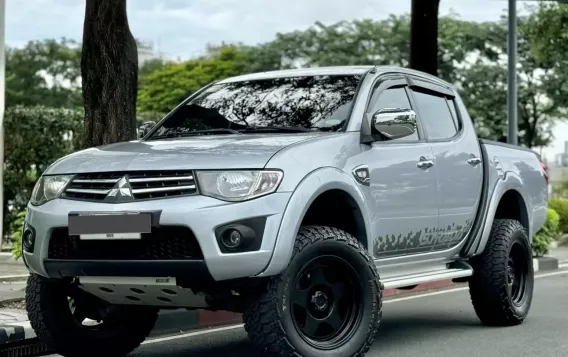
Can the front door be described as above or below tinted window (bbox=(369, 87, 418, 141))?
below

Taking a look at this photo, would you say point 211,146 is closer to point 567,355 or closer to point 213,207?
point 213,207

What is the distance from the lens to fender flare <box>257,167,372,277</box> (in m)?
5.31

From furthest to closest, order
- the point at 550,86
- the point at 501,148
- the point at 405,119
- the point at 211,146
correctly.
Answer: the point at 550,86 < the point at 501,148 < the point at 405,119 < the point at 211,146

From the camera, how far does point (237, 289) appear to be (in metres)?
5.50

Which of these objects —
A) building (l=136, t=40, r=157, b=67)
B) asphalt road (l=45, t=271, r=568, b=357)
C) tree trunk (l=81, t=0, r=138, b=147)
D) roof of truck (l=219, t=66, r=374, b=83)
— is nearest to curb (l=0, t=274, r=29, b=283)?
tree trunk (l=81, t=0, r=138, b=147)

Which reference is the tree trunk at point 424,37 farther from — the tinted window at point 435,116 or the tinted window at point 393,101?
the tinted window at point 393,101

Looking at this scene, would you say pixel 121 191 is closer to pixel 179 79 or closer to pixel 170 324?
pixel 170 324

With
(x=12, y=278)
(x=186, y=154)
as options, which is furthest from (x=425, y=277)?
(x=12, y=278)

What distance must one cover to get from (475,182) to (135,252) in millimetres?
3059

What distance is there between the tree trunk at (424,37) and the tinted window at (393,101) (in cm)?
738

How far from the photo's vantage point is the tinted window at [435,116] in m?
7.39

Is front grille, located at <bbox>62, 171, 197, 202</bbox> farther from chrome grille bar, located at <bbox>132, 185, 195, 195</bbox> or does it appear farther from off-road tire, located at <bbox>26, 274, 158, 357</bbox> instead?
off-road tire, located at <bbox>26, 274, 158, 357</bbox>

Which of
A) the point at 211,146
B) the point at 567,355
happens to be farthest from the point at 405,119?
the point at 567,355

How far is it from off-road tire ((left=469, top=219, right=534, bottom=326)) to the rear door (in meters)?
0.40
